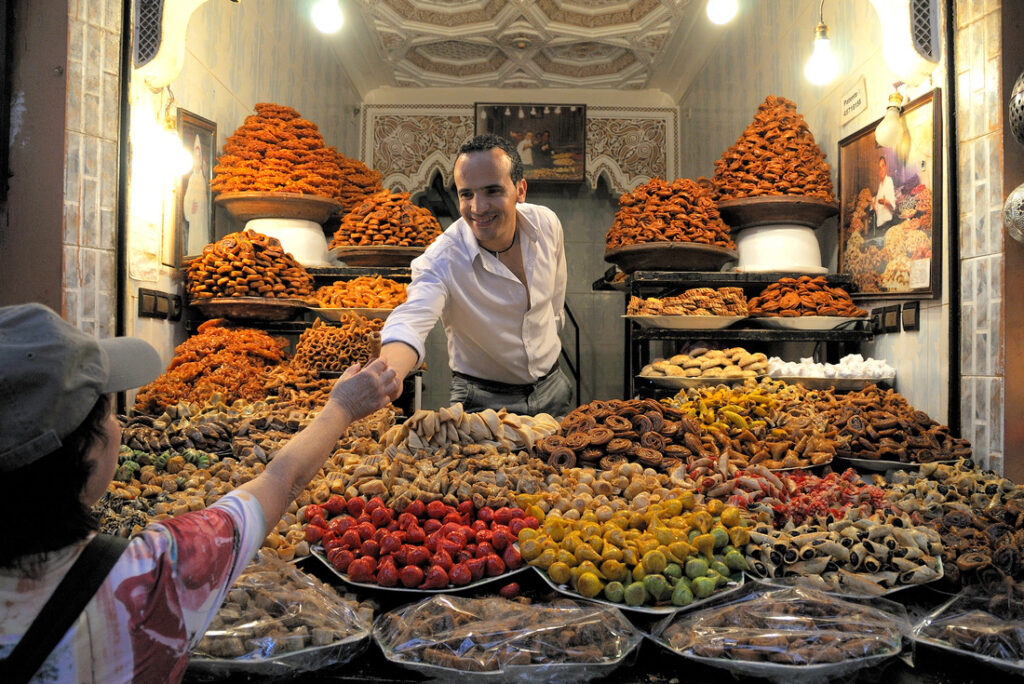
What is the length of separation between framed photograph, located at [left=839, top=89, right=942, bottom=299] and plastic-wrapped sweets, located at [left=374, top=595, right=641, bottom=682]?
288 centimetres

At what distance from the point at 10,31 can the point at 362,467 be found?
2672mm

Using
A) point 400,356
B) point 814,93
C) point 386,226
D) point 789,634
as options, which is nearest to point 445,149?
point 386,226

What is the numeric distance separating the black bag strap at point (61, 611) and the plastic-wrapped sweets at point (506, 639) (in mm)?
614

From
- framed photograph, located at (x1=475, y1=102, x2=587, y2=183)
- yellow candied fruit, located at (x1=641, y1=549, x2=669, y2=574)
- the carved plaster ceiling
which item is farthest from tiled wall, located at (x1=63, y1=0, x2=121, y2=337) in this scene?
framed photograph, located at (x1=475, y1=102, x2=587, y2=183)

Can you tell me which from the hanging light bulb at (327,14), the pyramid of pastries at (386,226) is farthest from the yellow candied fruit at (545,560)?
the hanging light bulb at (327,14)

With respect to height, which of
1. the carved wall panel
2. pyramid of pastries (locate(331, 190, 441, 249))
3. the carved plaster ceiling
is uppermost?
the carved plaster ceiling

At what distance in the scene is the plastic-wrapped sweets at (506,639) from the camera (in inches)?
51.1

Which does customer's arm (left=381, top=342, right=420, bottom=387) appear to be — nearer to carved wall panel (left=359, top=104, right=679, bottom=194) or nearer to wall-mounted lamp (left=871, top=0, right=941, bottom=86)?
wall-mounted lamp (left=871, top=0, right=941, bottom=86)

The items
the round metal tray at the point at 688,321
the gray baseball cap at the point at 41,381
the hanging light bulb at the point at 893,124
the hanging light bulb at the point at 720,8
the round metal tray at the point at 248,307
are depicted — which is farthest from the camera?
the hanging light bulb at the point at 720,8

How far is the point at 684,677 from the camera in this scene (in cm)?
135

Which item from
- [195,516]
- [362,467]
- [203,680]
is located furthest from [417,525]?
[195,516]

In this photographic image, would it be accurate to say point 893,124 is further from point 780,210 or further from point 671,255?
point 671,255

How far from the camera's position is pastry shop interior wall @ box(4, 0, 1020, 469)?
3049 millimetres

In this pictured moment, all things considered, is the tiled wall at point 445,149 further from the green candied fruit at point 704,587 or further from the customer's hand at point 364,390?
the customer's hand at point 364,390
